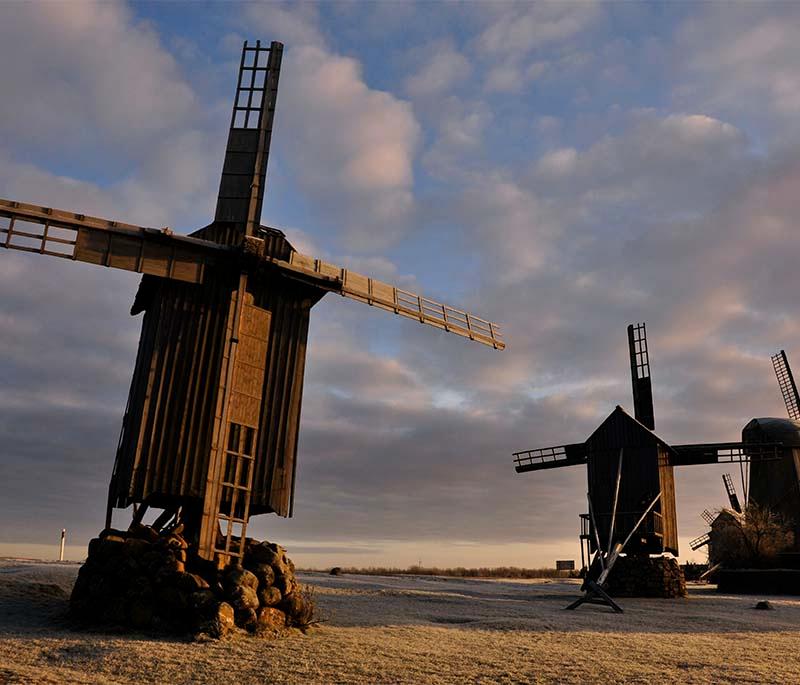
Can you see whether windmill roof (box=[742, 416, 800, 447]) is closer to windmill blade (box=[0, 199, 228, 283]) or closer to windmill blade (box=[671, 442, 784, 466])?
windmill blade (box=[671, 442, 784, 466])

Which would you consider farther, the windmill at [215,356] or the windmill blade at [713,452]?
the windmill blade at [713,452]

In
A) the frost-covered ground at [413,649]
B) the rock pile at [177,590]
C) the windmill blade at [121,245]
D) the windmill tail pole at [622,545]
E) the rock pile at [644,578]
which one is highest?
the windmill blade at [121,245]

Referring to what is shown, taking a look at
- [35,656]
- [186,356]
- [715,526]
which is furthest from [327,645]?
[715,526]

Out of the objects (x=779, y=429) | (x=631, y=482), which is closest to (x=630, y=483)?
(x=631, y=482)

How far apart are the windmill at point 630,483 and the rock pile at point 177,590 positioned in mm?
18824

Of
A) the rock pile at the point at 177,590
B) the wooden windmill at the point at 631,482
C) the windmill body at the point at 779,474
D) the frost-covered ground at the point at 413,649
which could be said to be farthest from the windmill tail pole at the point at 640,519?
the rock pile at the point at 177,590

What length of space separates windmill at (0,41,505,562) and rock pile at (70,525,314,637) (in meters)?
0.66

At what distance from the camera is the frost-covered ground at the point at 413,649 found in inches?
443

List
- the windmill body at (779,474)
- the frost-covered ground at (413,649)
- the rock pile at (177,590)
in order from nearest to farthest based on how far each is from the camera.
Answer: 1. the frost-covered ground at (413,649)
2. the rock pile at (177,590)
3. the windmill body at (779,474)

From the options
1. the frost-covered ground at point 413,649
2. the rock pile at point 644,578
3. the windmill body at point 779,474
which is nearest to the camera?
the frost-covered ground at point 413,649

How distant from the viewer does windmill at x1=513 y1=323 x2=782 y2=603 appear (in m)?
31.8

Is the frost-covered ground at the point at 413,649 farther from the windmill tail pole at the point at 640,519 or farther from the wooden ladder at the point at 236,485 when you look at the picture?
the windmill tail pole at the point at 640,519

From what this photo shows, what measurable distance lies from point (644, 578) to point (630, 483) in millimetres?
3976

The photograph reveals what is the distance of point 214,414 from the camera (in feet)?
53.0
